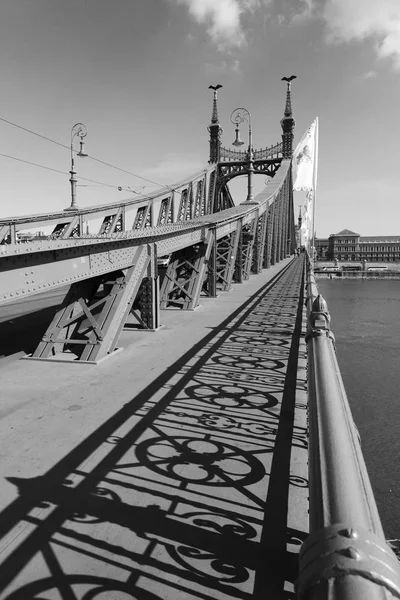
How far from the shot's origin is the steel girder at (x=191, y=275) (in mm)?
13875

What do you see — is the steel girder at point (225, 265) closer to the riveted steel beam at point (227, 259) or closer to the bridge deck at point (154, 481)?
the riveted steel beam at point (227, 259)

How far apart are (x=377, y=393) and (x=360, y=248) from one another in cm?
11715

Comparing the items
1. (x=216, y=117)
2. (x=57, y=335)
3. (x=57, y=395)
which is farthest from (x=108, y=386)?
(x=216, y=117)

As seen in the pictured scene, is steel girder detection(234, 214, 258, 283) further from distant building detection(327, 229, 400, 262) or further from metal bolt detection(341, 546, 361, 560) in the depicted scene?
distant building detection(327, 229, 400, 262)

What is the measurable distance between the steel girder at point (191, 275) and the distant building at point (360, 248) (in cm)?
11825

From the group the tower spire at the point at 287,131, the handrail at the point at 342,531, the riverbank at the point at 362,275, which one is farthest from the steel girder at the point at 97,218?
the riverbank at the point at 362,275

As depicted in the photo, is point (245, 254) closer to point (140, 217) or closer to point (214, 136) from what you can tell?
point (140, 217)

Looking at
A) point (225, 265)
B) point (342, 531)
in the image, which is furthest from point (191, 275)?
point (342, 531)

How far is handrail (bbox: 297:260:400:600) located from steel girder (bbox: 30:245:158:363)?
6.66 meters

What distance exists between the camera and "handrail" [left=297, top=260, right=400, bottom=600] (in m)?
0.83

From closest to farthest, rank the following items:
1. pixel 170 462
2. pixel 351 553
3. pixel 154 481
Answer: pixel 351 553 → pixel 154 481 → pixel 170 462

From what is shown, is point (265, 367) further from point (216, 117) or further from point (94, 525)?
point (216, 117)

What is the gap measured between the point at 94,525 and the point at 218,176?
46654mm

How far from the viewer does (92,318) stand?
7.95 m
